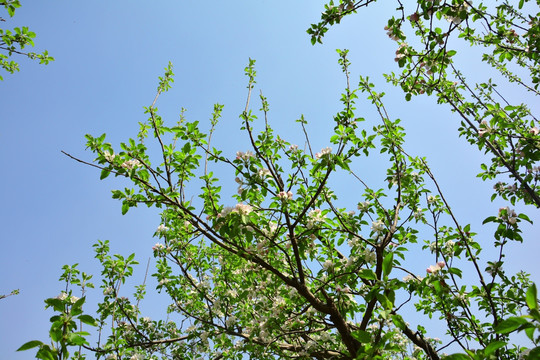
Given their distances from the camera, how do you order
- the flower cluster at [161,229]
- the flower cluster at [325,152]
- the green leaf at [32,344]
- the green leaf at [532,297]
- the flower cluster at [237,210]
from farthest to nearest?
the flower cluster at [161,229] < the flower cluster at [325,152] < the flower cluster at [237,210] < the green leaf at [32,344] < the green leaf at [532,297]

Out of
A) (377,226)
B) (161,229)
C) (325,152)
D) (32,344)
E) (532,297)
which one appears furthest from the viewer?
(161,229)

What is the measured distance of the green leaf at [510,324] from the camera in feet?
2.73

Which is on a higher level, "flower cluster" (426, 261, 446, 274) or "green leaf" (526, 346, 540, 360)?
"flower cluster" (426, 261, 446, 274)

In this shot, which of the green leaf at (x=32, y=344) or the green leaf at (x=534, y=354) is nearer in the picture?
the green leaf at (x=534, y=354)

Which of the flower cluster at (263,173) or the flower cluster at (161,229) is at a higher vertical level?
the flower cluster at (161,229)

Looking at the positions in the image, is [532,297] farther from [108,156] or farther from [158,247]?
[158,247]

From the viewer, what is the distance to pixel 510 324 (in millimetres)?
858

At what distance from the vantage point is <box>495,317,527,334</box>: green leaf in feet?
2.73

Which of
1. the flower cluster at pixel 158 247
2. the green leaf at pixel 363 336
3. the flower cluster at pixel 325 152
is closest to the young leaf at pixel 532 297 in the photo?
the green leaf at pixel 363 336

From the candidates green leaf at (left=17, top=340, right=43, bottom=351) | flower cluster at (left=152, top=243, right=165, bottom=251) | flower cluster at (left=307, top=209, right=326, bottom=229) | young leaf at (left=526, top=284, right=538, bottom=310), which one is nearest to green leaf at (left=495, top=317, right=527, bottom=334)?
young leaf at (left=526, top=284, right=538, bottom=310)

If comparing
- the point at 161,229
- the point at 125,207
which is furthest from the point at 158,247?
the point at 125,207

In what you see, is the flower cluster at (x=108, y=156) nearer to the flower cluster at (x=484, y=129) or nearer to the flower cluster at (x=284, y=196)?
the flower cluster at (x=284, y=196)

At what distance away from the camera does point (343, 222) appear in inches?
155

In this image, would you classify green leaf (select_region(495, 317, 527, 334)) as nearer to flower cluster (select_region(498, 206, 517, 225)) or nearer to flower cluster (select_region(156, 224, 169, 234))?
flower cluster (select_region(498, 206, 517, 225))
